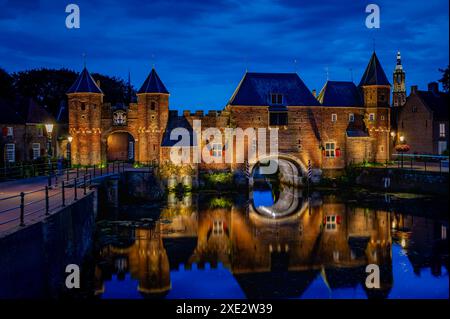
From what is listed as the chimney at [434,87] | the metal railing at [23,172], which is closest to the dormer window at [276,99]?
the chimney at [434,87]

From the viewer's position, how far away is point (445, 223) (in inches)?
814

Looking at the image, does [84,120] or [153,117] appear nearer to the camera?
[84,120]

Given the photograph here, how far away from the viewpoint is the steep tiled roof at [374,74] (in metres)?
34.9

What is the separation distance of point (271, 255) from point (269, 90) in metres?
19.6

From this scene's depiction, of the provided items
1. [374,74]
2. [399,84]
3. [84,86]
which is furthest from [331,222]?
[399,84]

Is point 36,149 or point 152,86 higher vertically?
point 152,86

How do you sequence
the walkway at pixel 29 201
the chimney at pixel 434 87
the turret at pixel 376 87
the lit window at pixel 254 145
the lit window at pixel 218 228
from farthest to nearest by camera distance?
the chimney at pixel 434 87 → the turret at pixel 376 87 → the lit window at pixel 254 145 → the lit window at pixel 218 228 → the walkway at pixel 29 201

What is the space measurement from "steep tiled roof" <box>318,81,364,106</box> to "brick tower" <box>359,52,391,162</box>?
0.88 meters

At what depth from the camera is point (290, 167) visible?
36781 millimetres

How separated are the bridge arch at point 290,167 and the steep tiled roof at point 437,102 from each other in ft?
42.6

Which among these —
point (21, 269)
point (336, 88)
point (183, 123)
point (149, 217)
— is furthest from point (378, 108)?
point (21, 269)

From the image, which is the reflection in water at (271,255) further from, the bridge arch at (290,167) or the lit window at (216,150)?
the bridge arch at (290,167)

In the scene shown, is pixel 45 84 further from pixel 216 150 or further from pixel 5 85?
Result: pixel 216 150
